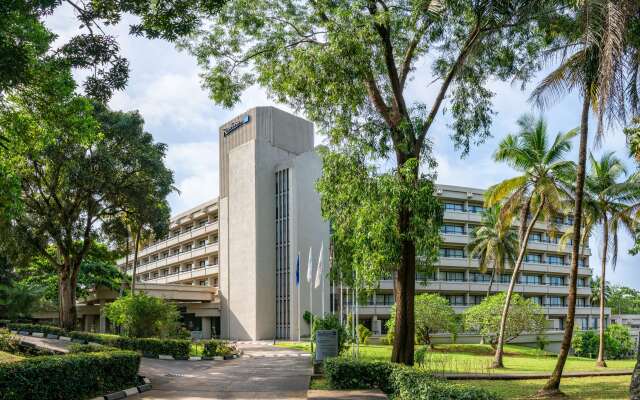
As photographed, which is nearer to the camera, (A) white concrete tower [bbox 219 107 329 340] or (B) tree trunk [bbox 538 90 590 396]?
(B) tree trunk [bbox 538 90 590 396]

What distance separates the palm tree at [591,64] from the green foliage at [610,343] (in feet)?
107

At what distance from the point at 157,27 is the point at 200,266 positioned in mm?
51991

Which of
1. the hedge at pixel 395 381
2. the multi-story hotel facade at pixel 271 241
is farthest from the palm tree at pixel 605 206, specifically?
the hedge at pixel 395 381

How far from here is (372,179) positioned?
54.0 ft

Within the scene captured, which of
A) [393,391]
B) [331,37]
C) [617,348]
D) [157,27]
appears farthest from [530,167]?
[617,348]

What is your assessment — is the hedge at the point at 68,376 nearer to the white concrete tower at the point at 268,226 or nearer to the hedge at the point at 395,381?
the hedge at the point at 395,381

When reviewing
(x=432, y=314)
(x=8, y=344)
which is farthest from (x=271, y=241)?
(x=8, y=344)

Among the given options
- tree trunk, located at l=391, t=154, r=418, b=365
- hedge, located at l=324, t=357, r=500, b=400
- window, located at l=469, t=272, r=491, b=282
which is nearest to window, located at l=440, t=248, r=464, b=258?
window, located at l=469, t=272, r=491, b=282

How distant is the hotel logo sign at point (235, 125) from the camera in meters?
49.3

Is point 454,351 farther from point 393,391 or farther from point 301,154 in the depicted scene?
point 393,391

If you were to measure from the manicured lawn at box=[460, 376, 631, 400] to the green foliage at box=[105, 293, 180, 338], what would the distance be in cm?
1619

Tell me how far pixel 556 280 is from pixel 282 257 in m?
37.6

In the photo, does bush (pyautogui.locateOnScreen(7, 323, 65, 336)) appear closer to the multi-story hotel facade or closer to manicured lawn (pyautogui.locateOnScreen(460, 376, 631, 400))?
the multi-story hotel facade

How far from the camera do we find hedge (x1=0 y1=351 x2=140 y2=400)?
36.2 feet
